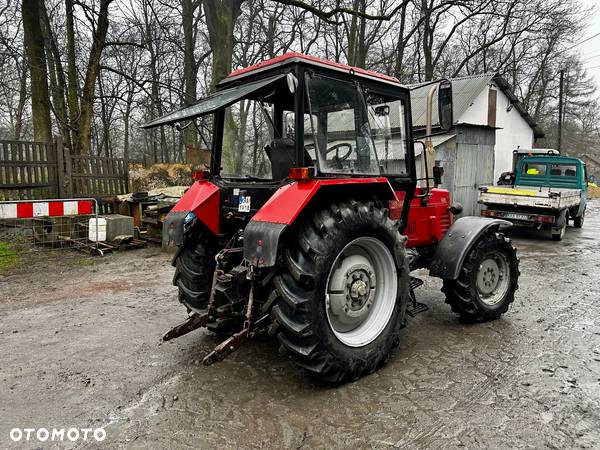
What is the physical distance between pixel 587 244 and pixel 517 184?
11.8 feet

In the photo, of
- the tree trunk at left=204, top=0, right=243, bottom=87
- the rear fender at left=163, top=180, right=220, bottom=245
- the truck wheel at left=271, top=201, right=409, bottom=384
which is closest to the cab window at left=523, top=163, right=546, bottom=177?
the tree trunk at left=204, top=0, right=243, bottom=87

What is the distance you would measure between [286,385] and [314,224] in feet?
3.98

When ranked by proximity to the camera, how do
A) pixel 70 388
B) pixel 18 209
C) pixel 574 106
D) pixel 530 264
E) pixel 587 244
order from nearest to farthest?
pixel 70 388, pixel 18 209, pixel 530 264, pixel 587 244, pixel 574 106

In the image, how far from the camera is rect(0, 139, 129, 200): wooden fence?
8398mm

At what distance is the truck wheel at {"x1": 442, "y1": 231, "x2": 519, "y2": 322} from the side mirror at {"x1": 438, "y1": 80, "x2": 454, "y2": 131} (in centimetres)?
126

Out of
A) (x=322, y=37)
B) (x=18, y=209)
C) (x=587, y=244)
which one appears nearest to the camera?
(x=18, y=209)

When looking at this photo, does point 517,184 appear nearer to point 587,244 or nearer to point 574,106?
point 587,244

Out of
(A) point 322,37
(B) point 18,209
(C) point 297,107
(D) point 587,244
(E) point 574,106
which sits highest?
(A) point 322,37

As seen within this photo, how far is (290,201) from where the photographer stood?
114 inches

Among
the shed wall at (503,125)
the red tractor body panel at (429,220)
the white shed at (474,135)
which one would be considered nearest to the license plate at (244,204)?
the red tractor body panel at (429,220)

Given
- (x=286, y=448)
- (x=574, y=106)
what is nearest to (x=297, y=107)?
(x=286, y=448)

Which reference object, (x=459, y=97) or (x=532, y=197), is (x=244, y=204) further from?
(x=459, y=97)

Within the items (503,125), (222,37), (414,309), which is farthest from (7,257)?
(503,125)

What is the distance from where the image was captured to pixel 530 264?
25.5ft
